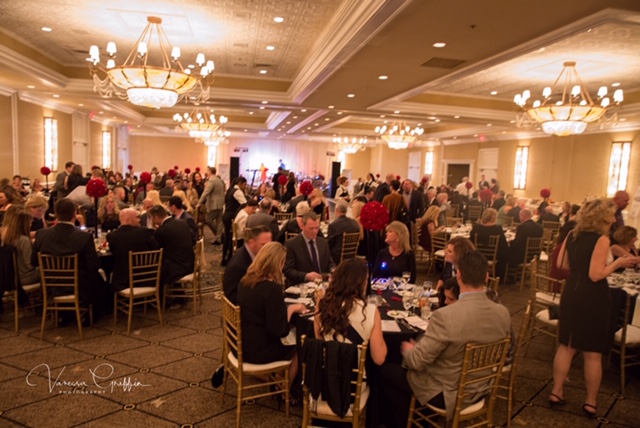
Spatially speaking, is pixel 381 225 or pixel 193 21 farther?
pixel 193 21

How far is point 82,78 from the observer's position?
373 inches

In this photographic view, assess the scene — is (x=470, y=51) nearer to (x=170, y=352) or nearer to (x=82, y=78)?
(x=170, y=352)

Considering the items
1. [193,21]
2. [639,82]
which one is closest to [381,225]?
[193,21]

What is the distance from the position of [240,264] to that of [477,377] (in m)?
2.05

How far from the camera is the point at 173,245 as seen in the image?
5.42 metres

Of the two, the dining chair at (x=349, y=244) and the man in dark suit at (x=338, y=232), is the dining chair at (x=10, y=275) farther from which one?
the dining chair at (x=349, y=244)

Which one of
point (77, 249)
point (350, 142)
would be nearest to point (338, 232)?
point (77, 249)

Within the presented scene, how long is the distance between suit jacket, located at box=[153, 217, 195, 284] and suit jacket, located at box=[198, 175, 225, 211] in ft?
14.2

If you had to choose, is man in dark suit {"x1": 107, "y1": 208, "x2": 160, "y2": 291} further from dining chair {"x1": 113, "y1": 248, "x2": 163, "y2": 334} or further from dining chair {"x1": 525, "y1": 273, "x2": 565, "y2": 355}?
dining chair {"x1": 525, "y1": 273, "x2": 565, "y2": 355}

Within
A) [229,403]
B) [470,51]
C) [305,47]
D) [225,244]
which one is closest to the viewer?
[229,403]

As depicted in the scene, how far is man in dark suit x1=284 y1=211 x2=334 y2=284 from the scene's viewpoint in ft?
14.7

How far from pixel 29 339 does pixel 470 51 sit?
236 inches

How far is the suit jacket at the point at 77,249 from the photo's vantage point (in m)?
4.61
